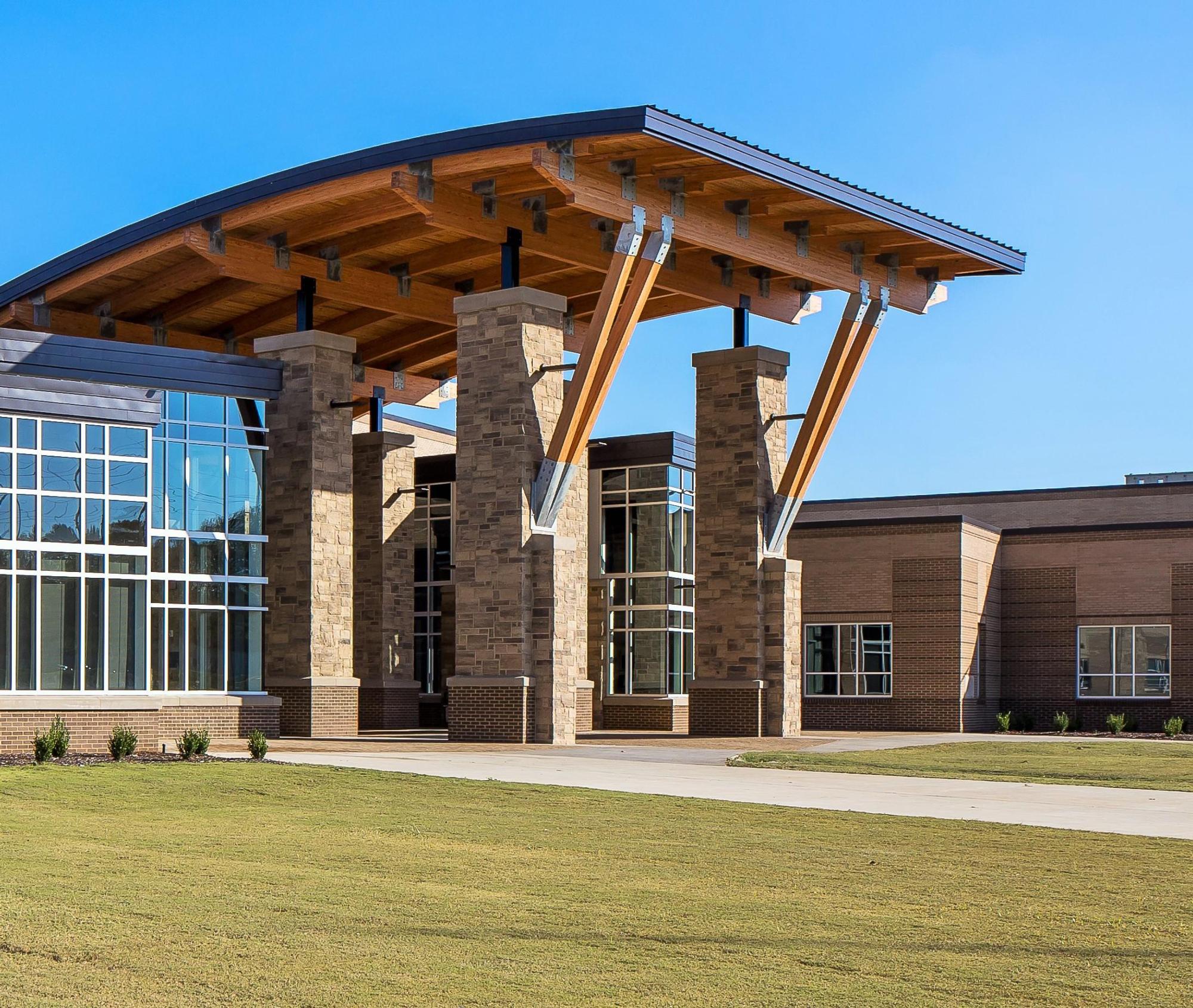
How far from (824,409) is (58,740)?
2005 cm

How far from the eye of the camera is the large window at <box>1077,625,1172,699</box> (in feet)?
146

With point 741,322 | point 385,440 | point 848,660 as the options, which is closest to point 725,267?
point 741,322

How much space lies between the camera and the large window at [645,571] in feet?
128

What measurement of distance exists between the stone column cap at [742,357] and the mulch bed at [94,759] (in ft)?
57.3

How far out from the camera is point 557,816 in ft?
52.9

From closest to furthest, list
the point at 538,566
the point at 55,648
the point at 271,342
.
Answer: the point at 55,648 → the point at 538,566 → the point at 271,342

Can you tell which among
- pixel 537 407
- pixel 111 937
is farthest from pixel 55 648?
pixel 111 937

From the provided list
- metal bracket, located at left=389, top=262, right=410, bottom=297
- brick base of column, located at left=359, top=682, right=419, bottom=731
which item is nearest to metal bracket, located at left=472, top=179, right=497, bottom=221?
metal bracket, located at left=389, top=262, right=410, bottom=297

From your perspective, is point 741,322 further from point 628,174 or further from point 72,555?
point 72,555

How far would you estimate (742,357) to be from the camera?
36.8m

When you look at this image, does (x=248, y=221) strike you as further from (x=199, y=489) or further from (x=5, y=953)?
(x=5, y=953)

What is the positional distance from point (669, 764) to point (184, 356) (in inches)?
544

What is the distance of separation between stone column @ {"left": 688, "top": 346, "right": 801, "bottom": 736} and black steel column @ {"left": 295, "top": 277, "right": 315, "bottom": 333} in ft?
29.6

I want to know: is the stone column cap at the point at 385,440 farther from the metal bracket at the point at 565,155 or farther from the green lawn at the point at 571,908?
the green lawn at the point at 571,908
